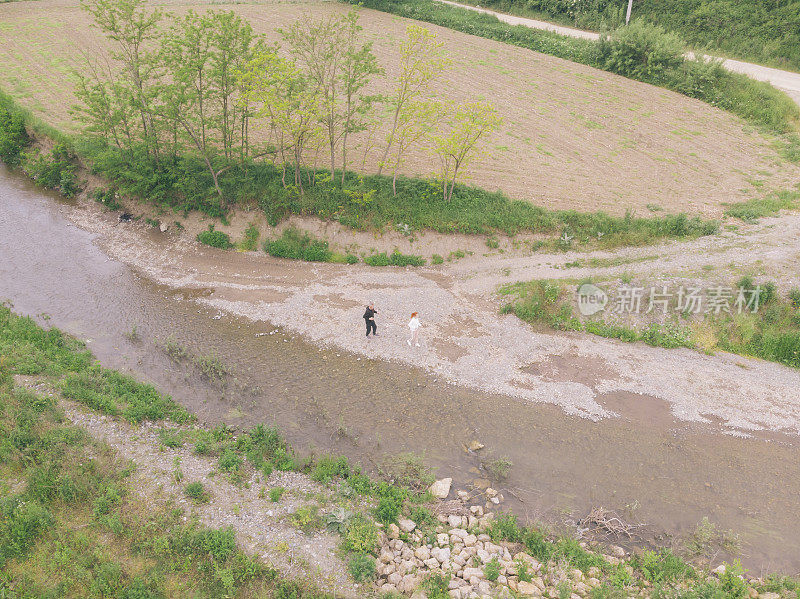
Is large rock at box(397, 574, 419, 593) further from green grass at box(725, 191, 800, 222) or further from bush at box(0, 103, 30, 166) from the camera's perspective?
bush at box(0, 103, 30, 166)

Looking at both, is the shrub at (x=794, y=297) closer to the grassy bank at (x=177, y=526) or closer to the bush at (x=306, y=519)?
the grassy bank at (x=177, y=526)

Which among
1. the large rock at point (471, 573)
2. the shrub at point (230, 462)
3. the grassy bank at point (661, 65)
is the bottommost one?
the large rock at point (471, 573)

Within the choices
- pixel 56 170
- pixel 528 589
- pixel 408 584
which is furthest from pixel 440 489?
pixel 56 170

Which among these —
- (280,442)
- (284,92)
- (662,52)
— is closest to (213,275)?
(284,92)

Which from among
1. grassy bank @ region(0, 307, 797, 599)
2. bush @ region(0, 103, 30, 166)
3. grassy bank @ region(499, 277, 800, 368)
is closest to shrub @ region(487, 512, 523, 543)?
grassy bank @ region(0, 307, 797, 599)

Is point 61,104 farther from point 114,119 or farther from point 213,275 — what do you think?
point 213,275

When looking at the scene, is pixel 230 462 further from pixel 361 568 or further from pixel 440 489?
pixel 440 489

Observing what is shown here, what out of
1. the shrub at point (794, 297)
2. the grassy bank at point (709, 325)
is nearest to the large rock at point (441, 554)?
the grassy bank at point (709, 325)
